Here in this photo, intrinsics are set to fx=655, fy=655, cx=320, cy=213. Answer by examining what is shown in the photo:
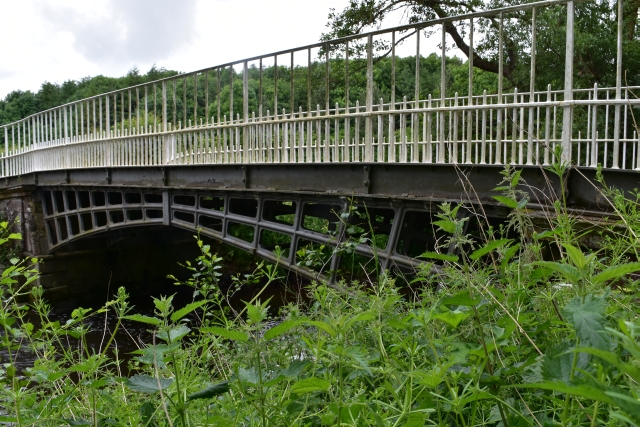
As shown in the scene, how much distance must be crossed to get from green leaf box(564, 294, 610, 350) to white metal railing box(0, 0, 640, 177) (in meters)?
2.64

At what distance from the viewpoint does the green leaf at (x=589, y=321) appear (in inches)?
56.6

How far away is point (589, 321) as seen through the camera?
4.87ft

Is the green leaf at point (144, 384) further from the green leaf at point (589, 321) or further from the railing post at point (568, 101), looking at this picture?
the railing post at point (568, 101)

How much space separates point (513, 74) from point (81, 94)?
63.3 meters

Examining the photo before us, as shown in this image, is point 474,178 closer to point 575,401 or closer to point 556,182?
point 556,182

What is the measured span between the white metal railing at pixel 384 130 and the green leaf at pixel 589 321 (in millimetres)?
2640

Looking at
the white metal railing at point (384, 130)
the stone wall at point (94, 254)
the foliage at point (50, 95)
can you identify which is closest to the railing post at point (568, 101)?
the white metal railing at point (384, 130)

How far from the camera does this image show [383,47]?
19.2 meters

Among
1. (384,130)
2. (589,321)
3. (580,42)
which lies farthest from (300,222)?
(589,321)

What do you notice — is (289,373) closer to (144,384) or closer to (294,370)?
(294,370)

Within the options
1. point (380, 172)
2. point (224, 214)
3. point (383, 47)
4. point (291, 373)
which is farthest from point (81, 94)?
point (291, 373)

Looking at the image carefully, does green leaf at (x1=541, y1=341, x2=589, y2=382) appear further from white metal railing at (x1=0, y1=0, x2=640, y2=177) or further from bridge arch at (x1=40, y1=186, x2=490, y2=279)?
white metal railing at (x1=0, y1=0, x2=640, y2=177)

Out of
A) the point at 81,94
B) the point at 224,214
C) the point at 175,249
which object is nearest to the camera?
the point at 224,214

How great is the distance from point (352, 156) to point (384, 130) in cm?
243
